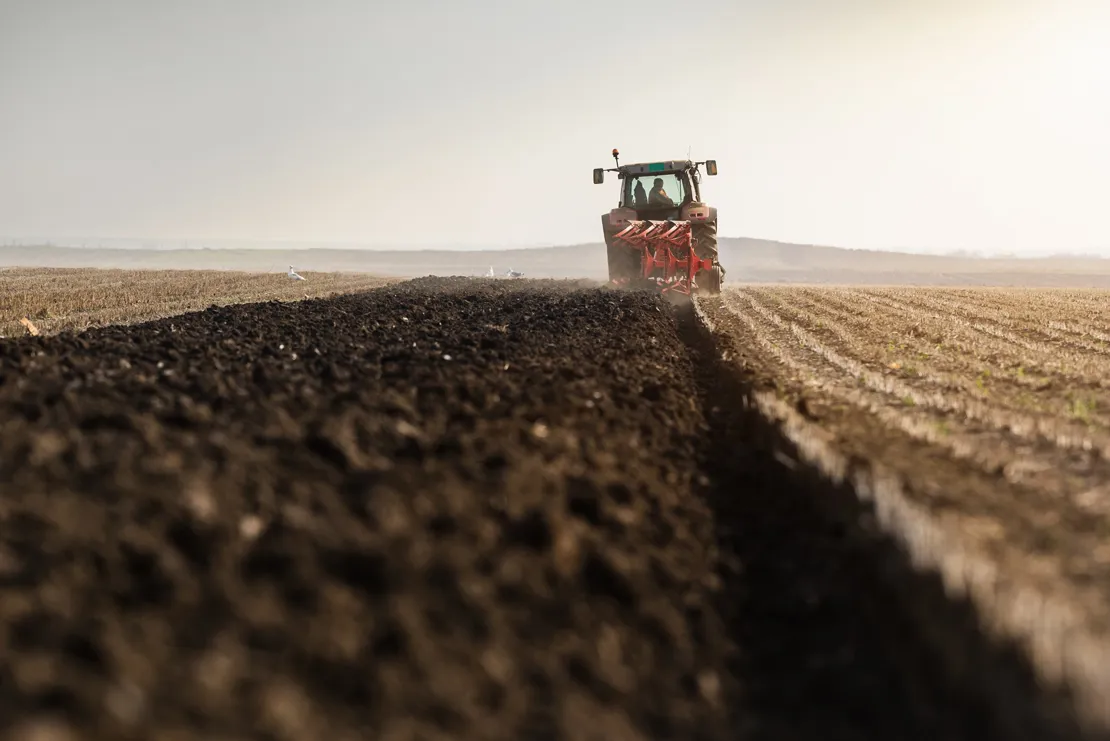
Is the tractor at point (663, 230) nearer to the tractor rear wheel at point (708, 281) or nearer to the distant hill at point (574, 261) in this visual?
the tractor rear wheel at point (708, 281)

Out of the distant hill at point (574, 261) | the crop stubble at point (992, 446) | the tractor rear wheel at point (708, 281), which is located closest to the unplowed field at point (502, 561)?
the crop stubble at point (992, 446)

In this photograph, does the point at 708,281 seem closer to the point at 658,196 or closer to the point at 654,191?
the point at 658,196

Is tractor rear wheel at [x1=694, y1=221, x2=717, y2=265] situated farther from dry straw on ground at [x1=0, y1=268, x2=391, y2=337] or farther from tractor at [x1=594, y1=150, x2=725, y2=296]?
dry straw on ground at [x1=0, y1=268, x2=391, y2=337]

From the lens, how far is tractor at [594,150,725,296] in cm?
1880

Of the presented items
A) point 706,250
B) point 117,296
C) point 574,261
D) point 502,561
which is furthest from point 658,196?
point 574,261

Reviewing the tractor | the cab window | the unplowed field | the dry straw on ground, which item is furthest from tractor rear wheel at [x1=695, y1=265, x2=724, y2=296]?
the unplowed field

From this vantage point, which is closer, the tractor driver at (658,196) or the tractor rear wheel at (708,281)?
the tractor rear wheel at (708,281)

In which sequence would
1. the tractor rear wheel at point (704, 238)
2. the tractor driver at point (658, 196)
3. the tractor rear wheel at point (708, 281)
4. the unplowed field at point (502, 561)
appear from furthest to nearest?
the tractor driver at point (658, 196), the tractor rear wheel at point (708, 281), the tractor rear wheel at point (704, 238), the unplowed field at point (502, 561)

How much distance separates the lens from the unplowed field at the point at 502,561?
2.54m

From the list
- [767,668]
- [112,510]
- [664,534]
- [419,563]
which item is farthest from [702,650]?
[112,510]

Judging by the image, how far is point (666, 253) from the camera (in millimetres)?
18984

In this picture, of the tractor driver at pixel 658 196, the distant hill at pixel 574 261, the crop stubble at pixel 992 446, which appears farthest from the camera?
the distant hill at pixel 574 261

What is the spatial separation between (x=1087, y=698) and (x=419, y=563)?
223 cm

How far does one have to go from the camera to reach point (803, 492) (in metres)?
4.89
